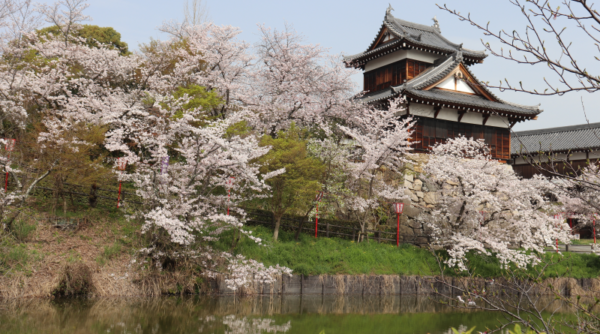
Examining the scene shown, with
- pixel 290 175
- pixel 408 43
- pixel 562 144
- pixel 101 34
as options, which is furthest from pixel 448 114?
pixel 101 34

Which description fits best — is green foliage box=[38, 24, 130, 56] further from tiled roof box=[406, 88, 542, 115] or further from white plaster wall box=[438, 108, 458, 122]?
white plaster wall box=[438, 108, 458, 122]

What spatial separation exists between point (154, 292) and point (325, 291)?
226 inches

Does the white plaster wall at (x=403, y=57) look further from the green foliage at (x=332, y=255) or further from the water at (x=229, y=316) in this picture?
the water at (x=229, y=316)

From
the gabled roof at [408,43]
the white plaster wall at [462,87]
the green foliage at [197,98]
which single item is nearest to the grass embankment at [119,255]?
the green foliage at [197,98]

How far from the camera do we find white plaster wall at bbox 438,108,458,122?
→ 75.2 ft

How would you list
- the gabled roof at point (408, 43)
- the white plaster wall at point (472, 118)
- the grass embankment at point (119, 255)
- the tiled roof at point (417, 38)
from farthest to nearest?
the tiled roof at point (417, 38)
the gabled roof at point (408, 43)
the white plaster wall at point (472, 118)
the grass embankment at point (119, 255)

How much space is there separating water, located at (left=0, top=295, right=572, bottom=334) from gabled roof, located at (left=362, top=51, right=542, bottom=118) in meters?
10.5

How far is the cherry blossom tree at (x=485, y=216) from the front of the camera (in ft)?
58.3

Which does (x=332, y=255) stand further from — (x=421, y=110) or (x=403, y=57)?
(x=403, y=57)

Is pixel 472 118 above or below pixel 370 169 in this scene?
above

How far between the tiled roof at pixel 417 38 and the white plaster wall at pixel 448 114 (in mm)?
3593

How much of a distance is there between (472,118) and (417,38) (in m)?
5.78

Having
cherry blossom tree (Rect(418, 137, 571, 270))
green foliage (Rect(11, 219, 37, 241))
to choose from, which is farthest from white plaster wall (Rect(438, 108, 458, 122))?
green foliage (Rect(11, 219, 37, 241))

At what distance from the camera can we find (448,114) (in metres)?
23.1
